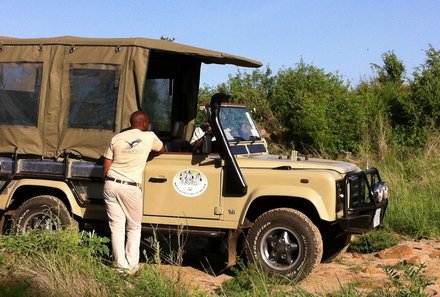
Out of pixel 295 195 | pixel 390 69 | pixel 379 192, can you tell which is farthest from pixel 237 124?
pixel 390 69

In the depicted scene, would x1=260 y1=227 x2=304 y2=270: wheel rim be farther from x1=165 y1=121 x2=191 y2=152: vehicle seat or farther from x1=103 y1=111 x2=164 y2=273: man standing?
x1=165 y1=121 x2=191 y2=152: vehicle seat

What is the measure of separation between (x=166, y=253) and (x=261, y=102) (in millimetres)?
10693

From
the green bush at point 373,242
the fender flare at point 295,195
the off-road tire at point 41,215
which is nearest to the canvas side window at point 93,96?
the off-road tire at point 41,215

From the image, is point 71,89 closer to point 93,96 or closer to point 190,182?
point 93,96

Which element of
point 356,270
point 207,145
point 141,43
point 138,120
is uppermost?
point 141,43

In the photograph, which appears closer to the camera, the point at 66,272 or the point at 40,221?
the point at 66,272

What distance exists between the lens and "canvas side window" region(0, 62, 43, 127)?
25.2 feet

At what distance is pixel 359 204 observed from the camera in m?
7.00

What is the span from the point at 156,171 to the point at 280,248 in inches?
60.5

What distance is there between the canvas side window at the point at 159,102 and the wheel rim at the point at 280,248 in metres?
2.30

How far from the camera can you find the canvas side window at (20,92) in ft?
25.2

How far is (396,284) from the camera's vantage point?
502cm

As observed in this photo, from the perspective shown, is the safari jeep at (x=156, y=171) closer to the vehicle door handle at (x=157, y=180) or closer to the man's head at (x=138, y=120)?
the vehicle door handle at (x=157, y=180)

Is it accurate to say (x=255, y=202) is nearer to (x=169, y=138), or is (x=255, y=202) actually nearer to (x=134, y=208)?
(x=134, y=208)
